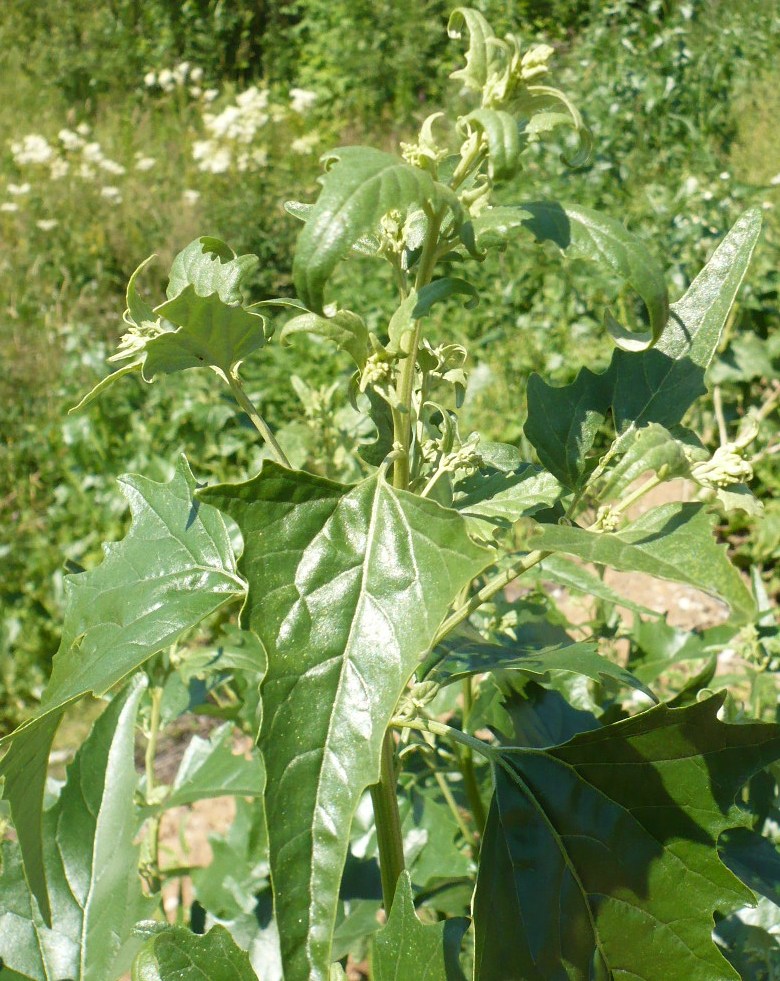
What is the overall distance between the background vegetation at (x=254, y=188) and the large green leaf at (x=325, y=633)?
2.30ft

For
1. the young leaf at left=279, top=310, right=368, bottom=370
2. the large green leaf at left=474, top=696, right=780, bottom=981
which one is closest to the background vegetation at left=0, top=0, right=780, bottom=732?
the young leaf at left=279, top=310, right=368, bottom=370

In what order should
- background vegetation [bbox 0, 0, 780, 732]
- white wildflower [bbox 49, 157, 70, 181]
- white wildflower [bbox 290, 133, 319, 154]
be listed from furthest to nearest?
white wildflower [bbox 290, 133, 319, 154], white wildflower [bbox 49, 157, 70, 181], background vegetation [bbox 0, 0, 780, 732]

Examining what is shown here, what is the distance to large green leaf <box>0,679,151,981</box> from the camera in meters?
1.24

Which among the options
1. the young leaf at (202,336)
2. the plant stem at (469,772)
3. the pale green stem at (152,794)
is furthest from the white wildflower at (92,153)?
the young leaf at (202,336)

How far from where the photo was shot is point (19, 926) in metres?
1.26

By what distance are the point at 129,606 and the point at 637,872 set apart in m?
0.58

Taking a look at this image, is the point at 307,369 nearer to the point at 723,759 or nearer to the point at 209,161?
the point at 209,161

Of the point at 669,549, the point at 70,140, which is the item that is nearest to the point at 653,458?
the point at 669,549

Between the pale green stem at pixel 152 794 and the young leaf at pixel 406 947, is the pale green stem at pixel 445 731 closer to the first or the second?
the young leaf at pixel 406 947

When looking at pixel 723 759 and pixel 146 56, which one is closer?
pixel 723 759

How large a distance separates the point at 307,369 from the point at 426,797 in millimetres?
3661

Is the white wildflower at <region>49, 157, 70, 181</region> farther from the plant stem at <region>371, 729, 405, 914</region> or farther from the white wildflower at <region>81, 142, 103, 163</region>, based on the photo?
the plant stem at <region>371, 729, 405, 914</region>

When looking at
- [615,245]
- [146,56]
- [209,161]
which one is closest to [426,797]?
[615,245]

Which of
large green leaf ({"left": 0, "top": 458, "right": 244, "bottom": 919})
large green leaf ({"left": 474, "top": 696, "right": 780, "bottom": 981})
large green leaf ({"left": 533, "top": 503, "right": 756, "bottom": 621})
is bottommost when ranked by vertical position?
large green leaf ({"left": 474, "top": 696, "right": 780, "bottom": 981})
